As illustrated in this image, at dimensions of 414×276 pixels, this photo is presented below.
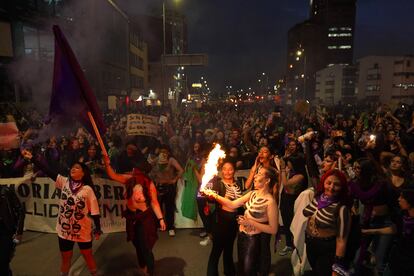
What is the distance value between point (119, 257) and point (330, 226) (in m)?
3.35

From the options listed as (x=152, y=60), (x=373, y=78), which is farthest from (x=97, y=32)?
(x=373, y=78)

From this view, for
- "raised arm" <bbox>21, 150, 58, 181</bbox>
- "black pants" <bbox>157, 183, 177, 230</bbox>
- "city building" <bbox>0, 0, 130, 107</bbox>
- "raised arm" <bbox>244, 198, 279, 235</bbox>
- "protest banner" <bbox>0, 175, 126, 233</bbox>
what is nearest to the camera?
"raised arm" <bbox>244, 198, 279, 235</bbox>

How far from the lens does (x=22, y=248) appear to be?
18.7 ft

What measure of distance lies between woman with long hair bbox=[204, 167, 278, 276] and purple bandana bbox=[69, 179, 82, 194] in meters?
1.59

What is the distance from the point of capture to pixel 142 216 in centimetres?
431

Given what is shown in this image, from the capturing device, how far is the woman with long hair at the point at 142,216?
4.29 metres

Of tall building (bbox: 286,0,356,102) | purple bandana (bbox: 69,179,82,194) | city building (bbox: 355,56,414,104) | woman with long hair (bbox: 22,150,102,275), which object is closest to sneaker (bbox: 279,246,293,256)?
woman with long hair (bbox: 22,150,102,275)

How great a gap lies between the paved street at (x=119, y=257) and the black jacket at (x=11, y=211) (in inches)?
49.4

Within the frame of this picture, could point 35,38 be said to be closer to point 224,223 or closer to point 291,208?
point 291,208

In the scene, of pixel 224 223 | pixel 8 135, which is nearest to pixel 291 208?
pixel 224 223

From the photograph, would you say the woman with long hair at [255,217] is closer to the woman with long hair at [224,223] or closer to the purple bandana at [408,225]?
the woman with long hair at [224,223]

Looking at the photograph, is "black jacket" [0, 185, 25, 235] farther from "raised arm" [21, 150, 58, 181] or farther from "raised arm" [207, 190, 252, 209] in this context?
"raised arm" [207, 190, 252, 209]

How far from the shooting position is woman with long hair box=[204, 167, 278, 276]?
3740mm

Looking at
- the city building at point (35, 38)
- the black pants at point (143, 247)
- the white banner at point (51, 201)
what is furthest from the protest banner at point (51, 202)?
the city building at point (35, 38)
